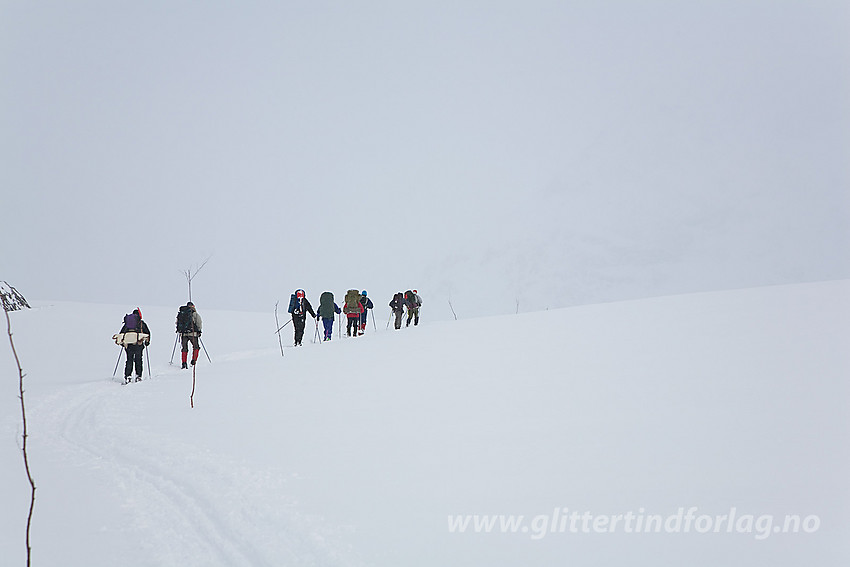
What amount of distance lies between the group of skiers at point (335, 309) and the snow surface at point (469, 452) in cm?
534

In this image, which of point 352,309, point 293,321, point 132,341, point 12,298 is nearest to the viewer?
point 132,341

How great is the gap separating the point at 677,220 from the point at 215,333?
6783cm

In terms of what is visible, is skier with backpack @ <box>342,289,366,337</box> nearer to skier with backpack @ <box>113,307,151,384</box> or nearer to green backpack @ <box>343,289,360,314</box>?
green backpack @ <box>343,289,360,314</box>

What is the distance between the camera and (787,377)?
6.48m

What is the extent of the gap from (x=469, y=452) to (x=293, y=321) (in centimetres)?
1164

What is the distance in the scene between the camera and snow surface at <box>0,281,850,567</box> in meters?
4.15

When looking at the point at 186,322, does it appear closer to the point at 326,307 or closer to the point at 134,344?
the point at 134,344

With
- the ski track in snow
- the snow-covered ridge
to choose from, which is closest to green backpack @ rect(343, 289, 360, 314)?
the ski track in snow

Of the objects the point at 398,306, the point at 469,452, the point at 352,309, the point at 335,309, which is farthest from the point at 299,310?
the point at 469,452

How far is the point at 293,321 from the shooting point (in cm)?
1650

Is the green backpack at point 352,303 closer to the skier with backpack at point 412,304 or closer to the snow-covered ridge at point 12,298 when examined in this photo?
the skier with backpack at point 412,304

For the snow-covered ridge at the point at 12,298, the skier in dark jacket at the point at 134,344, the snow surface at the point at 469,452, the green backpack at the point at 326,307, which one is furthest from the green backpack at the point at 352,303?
the snow-covered ridge at the point at 12,298

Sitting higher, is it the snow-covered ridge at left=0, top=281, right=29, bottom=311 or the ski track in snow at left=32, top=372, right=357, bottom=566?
the snow-covered ridge at left=0, top=281, right=29, bottom=311

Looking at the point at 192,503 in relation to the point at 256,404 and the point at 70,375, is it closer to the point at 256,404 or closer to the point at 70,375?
the point at 256,404
